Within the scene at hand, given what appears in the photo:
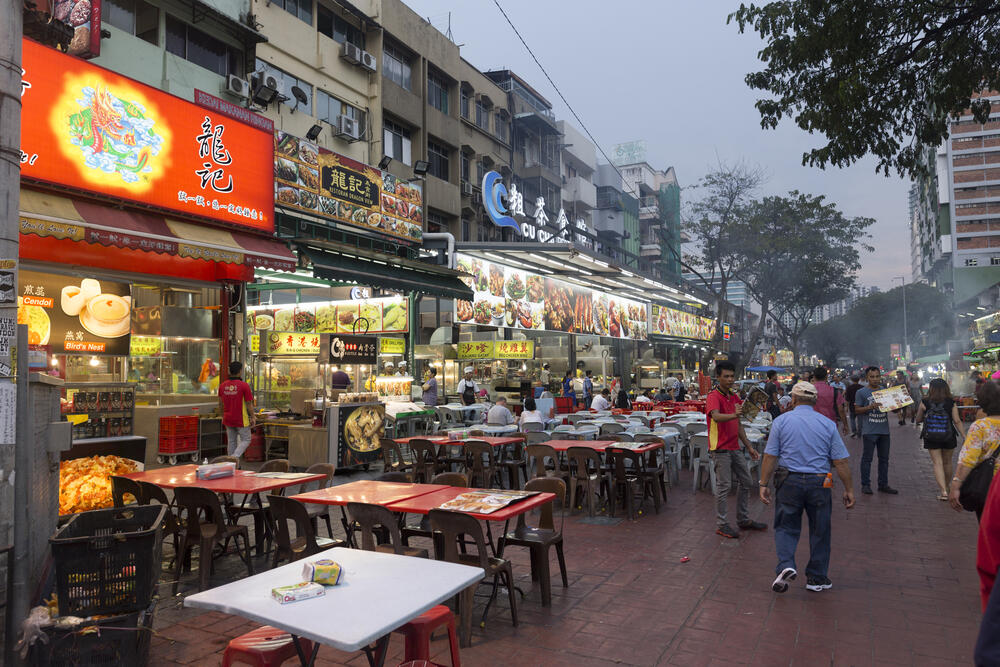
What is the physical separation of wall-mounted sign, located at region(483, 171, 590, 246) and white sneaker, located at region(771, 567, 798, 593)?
14976 mm

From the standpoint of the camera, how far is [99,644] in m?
3.37

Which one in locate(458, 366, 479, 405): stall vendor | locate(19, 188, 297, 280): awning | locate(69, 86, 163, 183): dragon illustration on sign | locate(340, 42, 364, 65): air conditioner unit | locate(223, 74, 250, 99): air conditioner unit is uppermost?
locate(340, 42, 364, 65): air conditioner unit

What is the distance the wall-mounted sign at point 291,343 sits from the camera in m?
14.4

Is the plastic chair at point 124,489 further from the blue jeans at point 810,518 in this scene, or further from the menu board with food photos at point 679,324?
the menu board with food photos at point 679,324

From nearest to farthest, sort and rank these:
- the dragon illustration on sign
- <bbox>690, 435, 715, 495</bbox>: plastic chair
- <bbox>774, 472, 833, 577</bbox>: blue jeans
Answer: <bbox>774, 472, 833, 577</bbox>: blue jeans, the dragon illustration on sign, <bbox>690, 435, 715, 495</bbox>: plastic chair

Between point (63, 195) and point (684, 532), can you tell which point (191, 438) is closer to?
point (63, 195)

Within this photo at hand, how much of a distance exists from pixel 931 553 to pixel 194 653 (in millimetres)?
6373

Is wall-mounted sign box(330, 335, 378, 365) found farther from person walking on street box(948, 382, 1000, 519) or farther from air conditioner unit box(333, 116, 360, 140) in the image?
air conditioner unit box(333, 116, 360, 140)

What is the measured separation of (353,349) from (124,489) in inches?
233

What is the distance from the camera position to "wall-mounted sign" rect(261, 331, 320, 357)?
14375 mm

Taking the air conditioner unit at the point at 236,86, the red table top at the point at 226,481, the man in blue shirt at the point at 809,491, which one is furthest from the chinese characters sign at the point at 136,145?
the man in blue shirt at the point at 809,491

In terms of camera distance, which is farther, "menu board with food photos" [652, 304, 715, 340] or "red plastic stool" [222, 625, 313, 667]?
"menu board with food photos" [652, 304, 715, 340]

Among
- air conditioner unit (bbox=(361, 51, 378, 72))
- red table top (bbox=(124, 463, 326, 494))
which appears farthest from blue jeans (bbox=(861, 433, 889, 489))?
air conditioner unit (bbox=(361, 51, 378, 72))

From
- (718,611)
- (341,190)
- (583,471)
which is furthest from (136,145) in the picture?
(718,611)
